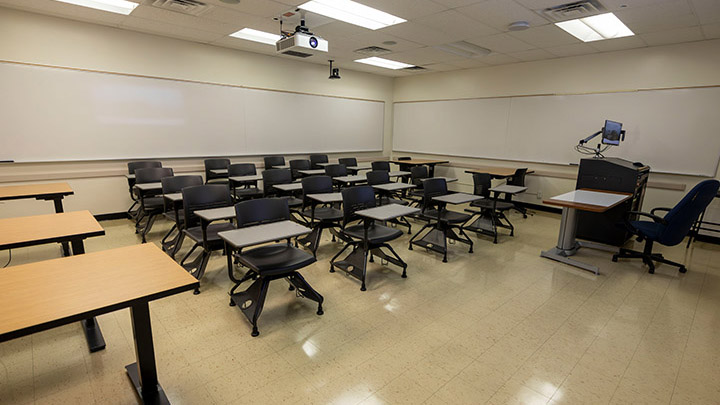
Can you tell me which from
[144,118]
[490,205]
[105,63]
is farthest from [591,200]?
[105,63]

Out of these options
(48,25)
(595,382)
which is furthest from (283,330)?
(48,25)

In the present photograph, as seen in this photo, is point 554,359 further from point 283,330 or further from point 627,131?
point 627,131

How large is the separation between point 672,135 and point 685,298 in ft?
10.6

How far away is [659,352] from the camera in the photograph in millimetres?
2514

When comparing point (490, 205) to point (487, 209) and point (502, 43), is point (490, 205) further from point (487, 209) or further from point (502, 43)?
point (502, 43)

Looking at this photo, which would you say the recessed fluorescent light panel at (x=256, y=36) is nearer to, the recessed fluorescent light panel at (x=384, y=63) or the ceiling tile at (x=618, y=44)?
the recessed fluorescent light panel at (x=384, y=63)

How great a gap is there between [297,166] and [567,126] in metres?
5.13

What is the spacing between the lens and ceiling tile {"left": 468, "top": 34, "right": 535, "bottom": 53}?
5.03 meters

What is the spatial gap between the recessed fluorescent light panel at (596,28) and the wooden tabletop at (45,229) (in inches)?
218

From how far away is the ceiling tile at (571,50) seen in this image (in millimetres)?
5391

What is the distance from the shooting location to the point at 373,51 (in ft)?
19.6

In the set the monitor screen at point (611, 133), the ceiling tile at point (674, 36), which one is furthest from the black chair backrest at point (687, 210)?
the ceiling tile at point (674, 36)

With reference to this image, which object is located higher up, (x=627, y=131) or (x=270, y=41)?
(x=270, y=41)

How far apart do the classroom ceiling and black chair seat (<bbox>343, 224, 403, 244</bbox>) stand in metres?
2.48
